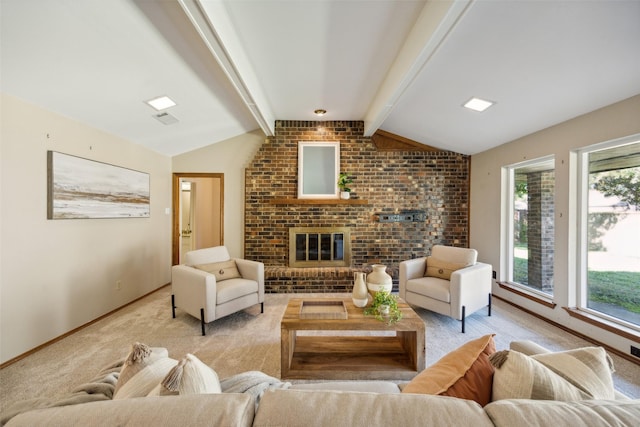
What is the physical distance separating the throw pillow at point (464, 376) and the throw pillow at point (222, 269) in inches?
96.8

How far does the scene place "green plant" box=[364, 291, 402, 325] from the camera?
1824mm

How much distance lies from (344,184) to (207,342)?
279 cm

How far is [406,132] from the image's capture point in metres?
3.85

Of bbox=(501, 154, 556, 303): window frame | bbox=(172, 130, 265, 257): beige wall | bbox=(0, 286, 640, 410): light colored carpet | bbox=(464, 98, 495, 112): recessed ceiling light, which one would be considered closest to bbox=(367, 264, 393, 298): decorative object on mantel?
bbox=(0, 286, 640, 410): light colored carpet

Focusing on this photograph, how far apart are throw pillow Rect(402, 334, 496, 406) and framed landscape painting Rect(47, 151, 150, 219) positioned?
322cm

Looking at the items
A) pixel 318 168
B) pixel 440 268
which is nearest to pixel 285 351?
pixel 440 268

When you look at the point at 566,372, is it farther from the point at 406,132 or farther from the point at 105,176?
the point at 105,176

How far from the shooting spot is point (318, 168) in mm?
4055

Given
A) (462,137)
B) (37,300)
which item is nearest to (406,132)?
(462,137)

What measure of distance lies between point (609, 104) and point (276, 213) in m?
3.97

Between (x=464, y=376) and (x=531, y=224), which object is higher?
(x=531, y=224)

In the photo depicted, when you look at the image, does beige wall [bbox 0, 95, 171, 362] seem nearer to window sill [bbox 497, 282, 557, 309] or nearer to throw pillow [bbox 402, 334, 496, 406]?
throw pillow [bbox 402, 334, 496, 406]

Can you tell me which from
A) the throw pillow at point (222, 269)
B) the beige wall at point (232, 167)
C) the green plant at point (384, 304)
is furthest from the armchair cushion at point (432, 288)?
the beige wall at point (232, 167)

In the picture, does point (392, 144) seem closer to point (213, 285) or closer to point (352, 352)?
point (352, 352)
